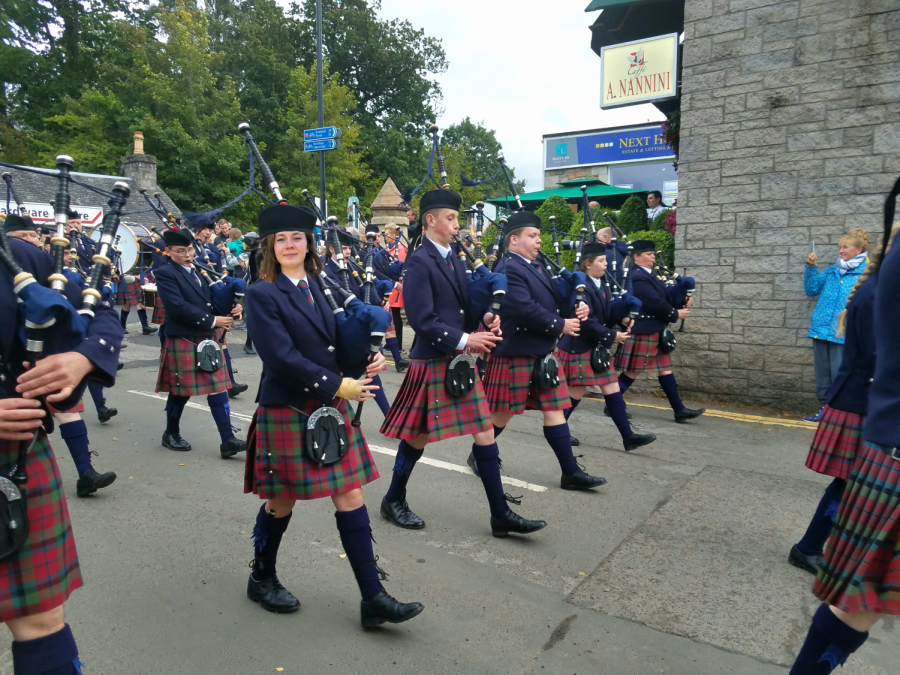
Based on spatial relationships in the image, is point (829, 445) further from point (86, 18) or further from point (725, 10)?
point (86, 18)

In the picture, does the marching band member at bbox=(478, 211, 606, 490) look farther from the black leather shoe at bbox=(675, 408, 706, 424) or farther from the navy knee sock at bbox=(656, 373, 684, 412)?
the black leather shoe at bbox=(675, 408, 706, 424)

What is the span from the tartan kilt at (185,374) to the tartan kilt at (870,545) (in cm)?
452

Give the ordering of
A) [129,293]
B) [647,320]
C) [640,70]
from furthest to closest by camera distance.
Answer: [129,293] → [640,70] → [647,320]

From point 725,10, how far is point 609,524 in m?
6.32

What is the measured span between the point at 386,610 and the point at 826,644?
5.24 ft

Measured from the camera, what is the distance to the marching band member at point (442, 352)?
12.0 ft

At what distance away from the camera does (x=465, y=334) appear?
372cm

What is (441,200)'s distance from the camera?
3787 millimetres

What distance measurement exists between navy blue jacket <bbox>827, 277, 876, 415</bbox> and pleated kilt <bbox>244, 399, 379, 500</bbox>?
218 cm

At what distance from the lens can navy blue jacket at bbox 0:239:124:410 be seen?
1.79m

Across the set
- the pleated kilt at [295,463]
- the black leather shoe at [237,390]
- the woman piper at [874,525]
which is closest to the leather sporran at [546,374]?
the pleated kilt at [295,463]

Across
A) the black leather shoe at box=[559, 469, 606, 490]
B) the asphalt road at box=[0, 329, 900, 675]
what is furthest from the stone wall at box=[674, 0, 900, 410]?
the black leather shoe at box=[559, 469, 606, 490]

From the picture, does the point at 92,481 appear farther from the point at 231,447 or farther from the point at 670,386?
the point at 670,386

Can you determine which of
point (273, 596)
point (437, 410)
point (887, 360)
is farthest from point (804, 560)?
point (273, 596)
